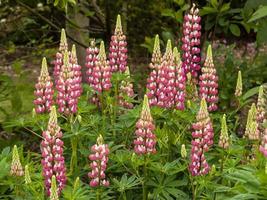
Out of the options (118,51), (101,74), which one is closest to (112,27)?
(118,51)

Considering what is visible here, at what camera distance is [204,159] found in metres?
3.76

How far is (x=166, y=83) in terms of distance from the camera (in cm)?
417

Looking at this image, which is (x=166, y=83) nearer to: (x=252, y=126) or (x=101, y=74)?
(x=101, y=74)

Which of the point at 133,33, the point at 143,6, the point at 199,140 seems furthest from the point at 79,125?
the point at 133,33

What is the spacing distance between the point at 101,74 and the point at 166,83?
0.49 m

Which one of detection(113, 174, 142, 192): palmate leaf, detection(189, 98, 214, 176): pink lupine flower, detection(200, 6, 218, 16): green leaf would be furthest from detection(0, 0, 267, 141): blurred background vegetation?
detection(113, 174, 142, 192): palmate leaf

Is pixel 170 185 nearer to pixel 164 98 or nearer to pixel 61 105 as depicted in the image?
pixel 164 98

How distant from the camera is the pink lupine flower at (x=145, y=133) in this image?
3.61 metres

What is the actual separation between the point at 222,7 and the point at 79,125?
2619 mm

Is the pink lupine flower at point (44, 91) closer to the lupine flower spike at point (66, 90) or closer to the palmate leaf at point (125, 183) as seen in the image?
the lupine flower spike at point (66, 90)

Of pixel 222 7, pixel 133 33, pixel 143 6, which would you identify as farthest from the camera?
pixel 133 33

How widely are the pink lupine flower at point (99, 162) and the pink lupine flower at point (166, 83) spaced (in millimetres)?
683

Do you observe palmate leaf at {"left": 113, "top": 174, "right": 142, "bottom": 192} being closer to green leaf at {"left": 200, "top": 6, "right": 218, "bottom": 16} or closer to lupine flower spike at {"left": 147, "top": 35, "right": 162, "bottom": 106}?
lupine flower spike at {"left": 147, "top": 35, "right": 162, "bottom": 106}

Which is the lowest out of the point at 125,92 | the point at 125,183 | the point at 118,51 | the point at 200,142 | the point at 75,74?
the point at 125,183
